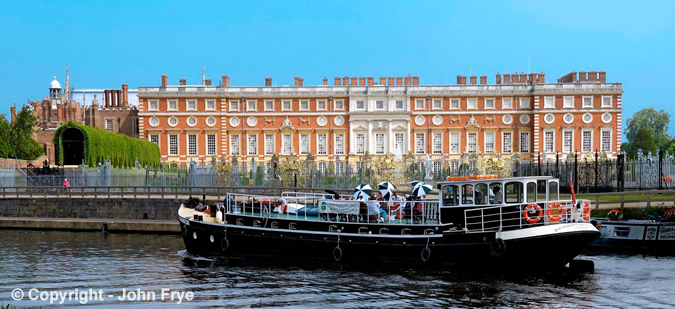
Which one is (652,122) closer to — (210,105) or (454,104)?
(454,104)

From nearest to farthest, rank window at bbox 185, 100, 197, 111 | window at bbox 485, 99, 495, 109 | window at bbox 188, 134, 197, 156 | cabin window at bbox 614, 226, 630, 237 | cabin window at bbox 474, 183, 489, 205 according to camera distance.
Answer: cabin window at bbox 474, 183, 489, 205 → cabin window at bbox 614, 226, 630, 237 → window at bbox 485, 99, 495, 109 → window at bbox 185, 100, 197, 111 → window at bbox 188, 134, 197, 156

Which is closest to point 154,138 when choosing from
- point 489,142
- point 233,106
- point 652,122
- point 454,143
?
point 233,106

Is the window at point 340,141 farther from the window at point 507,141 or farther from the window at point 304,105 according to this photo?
the window at point 507,141

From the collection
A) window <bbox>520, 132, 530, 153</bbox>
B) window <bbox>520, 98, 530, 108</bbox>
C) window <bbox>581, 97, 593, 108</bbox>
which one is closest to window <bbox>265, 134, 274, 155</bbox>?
window <bbox>520, 132, 530, 153</bbox>

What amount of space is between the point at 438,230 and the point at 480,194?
155 cm

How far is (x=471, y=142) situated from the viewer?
235ft

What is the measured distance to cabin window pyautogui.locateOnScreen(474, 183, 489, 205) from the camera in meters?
21.7

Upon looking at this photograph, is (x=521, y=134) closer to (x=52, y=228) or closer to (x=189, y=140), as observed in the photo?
(x=189, y=140)

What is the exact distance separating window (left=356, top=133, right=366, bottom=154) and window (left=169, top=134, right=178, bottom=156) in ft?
52.2

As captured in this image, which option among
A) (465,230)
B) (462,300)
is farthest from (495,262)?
(462,300)

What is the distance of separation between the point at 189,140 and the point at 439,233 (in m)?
52.3

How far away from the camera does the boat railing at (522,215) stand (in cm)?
2094

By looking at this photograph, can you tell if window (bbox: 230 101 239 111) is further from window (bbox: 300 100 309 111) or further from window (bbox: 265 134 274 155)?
window (bbox: 300 100 309 111)

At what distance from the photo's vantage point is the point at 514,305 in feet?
58.0
